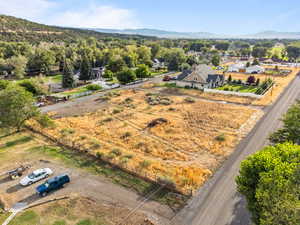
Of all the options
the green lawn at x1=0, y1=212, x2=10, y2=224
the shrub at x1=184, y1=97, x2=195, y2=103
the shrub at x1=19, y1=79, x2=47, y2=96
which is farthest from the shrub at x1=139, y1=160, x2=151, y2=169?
the shrub at x1=19, y1=79, x2=47, y2=96

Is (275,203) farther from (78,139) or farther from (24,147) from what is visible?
(24,147)

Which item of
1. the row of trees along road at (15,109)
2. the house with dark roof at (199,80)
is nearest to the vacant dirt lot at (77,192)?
the row of trees along road at (15,109)

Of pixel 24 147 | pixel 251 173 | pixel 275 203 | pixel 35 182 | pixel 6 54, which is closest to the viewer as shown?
pixel 275 203

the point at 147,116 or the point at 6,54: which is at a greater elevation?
the point at 6,54

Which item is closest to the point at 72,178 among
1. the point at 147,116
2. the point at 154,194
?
the point at 154,194

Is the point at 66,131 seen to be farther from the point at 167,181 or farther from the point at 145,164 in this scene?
the point at 167,181

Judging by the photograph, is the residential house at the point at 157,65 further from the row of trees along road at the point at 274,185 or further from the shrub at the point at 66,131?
the row of trees along road at the point at 274,185
